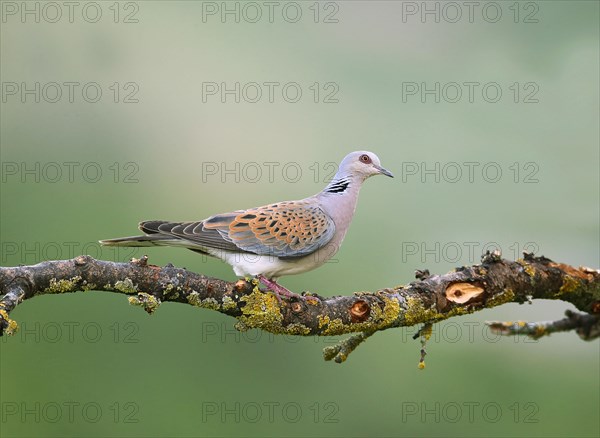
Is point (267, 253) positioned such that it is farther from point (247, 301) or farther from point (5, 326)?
point (5, 326)

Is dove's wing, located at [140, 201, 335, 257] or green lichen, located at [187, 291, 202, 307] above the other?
dove's wing, located at [140, 201, 335, 257]

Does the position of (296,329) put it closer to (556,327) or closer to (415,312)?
(415,312)

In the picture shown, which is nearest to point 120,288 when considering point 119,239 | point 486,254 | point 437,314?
point 119,239

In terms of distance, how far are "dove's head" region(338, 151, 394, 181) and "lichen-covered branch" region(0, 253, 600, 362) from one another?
2.81 ft

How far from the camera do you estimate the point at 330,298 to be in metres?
3.39

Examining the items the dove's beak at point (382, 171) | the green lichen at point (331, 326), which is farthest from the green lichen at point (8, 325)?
the dove's beak at point (382, 171)

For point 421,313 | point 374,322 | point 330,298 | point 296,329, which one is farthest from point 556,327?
point 296,329

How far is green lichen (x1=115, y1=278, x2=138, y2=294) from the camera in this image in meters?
2.88

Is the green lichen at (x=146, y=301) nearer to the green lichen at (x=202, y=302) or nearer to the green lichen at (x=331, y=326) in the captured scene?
the green lichen at (x=202, y=302)

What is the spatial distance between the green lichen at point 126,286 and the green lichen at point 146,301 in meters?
0.08

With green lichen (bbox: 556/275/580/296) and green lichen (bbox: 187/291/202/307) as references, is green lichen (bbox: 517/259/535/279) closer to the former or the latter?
green lichen (bbox: 556/275/580/296)

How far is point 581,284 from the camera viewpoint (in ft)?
12.3

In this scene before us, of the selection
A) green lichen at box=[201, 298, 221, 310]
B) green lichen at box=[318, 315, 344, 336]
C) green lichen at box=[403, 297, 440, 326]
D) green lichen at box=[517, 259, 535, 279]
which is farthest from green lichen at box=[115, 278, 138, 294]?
green lichen at box=[517, 259, 535, 279]

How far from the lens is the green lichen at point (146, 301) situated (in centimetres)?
277
